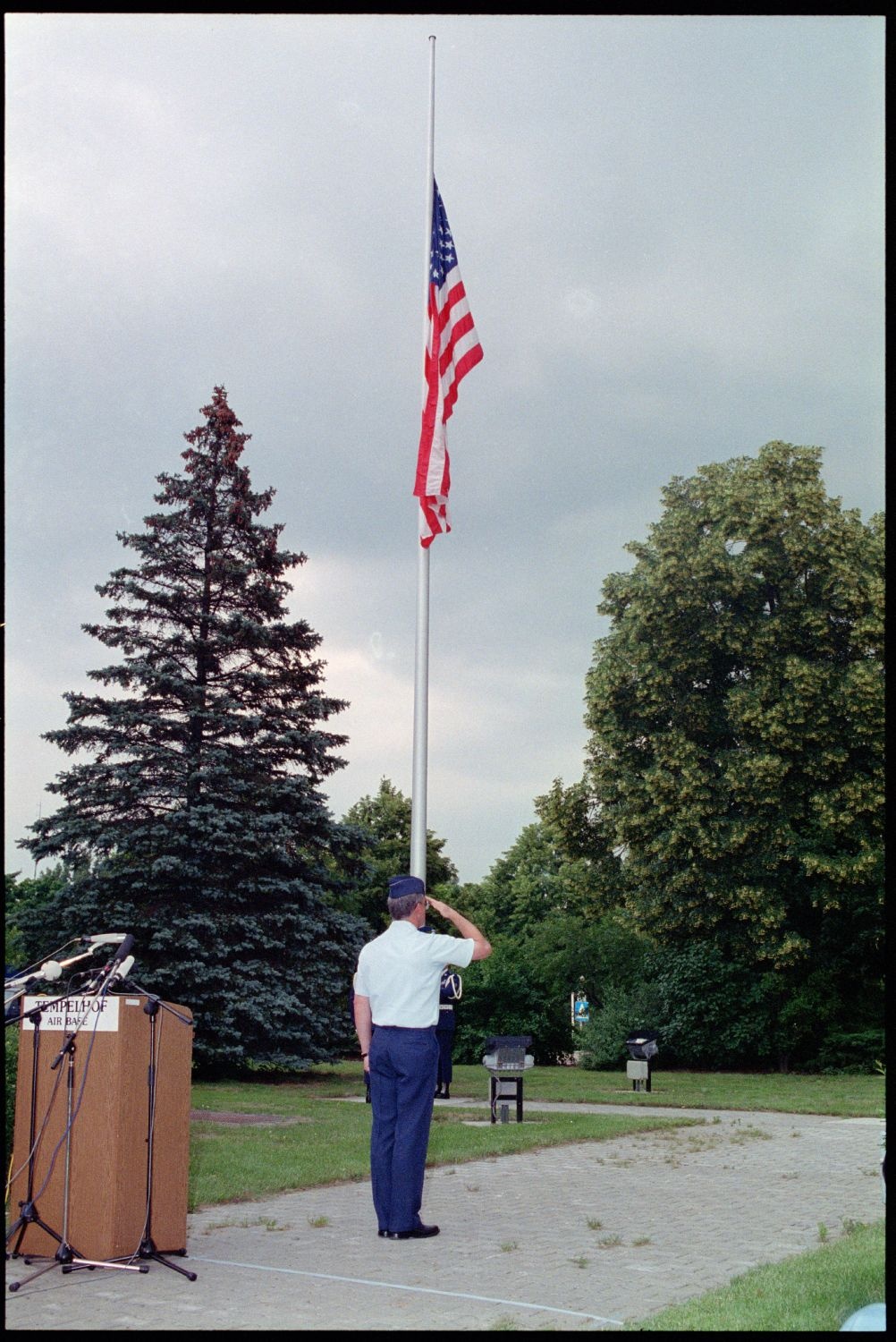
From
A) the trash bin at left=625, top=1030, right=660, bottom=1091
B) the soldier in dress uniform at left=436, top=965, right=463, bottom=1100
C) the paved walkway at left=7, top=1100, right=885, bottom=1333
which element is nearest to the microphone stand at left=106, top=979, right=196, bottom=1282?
the paved walkway at left=7, top=1100, right=885, bottom=1333

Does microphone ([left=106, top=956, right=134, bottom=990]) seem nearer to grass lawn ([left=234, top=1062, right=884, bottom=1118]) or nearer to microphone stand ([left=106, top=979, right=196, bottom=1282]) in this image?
microphone stand ([left=106, top=979, right=196, bottom=1282])

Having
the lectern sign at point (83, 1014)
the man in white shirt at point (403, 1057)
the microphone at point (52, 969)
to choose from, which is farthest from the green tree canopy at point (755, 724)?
the microphone at point (52, 969)

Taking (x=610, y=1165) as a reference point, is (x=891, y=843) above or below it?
above

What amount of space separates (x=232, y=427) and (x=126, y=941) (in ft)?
73.0

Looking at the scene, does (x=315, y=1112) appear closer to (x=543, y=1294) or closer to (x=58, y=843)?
(x=58, y=843)

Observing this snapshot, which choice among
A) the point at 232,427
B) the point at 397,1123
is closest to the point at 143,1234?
the point at 397,1123

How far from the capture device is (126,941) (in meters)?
7.12

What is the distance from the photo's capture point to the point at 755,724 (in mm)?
29656

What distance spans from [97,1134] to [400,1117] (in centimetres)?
185

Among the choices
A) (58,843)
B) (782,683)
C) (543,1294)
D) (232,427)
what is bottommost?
(543,1294)

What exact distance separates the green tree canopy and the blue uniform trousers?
2146 cm

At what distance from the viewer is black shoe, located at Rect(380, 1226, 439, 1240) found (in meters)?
8.38

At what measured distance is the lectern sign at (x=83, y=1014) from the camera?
7.43m

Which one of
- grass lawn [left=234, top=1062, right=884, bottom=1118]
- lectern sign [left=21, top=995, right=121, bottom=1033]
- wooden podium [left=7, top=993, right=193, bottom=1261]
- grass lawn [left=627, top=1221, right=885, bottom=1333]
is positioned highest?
lectern sign [left=21, top=995, right=121, bottom=1033]
